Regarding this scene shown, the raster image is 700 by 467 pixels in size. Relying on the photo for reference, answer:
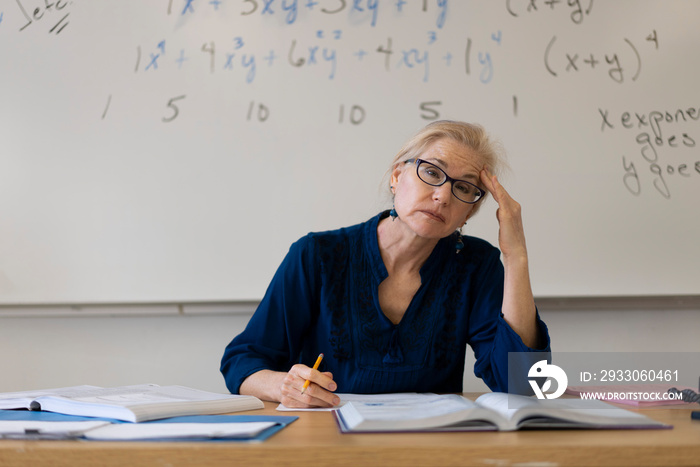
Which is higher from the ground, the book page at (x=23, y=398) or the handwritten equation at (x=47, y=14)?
the handwritten equation at (x=47, y=14)

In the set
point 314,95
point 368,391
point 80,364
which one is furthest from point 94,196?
point 368,391

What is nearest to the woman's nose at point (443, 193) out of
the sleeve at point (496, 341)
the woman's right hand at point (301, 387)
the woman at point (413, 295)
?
the woman at point (413, 295)

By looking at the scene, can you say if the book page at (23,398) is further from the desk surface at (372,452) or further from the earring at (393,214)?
the earring at (393,214)

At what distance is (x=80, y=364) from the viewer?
73.9 inches

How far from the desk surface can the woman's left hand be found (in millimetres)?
688

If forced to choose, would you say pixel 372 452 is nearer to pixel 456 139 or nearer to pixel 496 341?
pixel 496 341

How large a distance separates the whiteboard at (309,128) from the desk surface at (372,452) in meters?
1.18

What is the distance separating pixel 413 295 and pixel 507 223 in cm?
28

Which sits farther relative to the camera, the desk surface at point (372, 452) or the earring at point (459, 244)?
the earring at point (459, 244)

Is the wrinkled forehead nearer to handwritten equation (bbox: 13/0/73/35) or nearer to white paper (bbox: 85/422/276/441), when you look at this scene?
white paper (bbox: 85/422/276/441)

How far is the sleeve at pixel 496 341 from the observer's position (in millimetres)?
1209

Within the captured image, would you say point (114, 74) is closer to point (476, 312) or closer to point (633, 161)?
point (476, 312)

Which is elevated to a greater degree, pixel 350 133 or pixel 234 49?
pixel 234 49

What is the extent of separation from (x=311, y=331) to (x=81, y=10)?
1.30 meters
